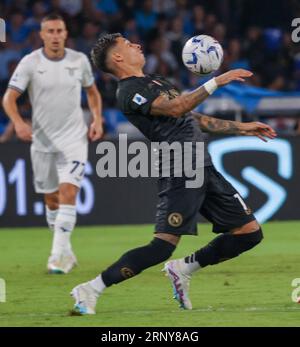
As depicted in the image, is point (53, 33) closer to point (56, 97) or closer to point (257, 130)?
point (56, 97)

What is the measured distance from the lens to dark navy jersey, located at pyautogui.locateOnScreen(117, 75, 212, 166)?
347 inches

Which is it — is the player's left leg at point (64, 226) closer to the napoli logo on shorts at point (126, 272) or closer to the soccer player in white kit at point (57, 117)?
the soccer player in white kit at point (57, 117)

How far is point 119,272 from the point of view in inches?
339

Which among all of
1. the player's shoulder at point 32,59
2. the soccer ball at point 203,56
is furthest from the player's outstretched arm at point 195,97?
the player's shoulder at point 32,59

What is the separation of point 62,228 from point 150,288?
1.78 metres

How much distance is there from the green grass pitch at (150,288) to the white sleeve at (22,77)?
1.88 metres

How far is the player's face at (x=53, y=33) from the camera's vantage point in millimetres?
11906

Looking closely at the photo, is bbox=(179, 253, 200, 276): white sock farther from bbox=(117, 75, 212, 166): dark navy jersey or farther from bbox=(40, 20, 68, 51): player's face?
bbox=(40, 20, 68, 51): player's face

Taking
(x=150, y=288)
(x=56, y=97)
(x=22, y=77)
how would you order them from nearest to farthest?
1. (x=150, y=288)
2. (x=22, y=77)
3. (x=56, y=97)

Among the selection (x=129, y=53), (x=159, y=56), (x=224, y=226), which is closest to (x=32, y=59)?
(x=129, y=53)

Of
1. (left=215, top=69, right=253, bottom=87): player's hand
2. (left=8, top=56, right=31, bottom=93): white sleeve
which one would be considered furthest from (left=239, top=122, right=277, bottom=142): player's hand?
(left=8, top=56, right=31, bottom=93): white sleeve

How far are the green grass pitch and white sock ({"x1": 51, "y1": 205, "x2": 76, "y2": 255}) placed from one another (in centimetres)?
29

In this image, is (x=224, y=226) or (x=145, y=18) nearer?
(x=224, y=226)
